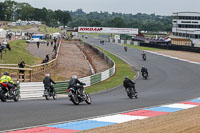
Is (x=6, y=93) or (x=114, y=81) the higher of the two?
(x=6, y=93)

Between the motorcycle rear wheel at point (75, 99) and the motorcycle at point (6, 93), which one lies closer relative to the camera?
the motorcycle rear wheel at point (75, 99)

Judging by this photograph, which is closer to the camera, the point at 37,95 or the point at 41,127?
the point at 41,127

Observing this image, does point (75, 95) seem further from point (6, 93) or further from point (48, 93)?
point (48, 93)

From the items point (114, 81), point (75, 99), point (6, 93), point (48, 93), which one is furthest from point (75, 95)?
point (114, 81)

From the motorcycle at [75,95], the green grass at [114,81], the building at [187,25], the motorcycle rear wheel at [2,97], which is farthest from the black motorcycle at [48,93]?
the building at [187,25]

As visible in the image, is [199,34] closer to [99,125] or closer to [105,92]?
[105,92]

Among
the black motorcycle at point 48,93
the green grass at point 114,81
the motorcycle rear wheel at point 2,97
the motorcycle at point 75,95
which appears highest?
the motorcycle at point 75,95

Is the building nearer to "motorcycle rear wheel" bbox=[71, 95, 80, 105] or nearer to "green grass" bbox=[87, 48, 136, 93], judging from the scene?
"green grass" bbox=[87, 48, 136, 93]

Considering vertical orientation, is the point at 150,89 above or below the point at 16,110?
below

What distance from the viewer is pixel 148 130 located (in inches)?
444

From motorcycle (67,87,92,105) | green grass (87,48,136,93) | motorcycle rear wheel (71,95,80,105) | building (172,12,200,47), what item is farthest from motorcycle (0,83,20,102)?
building (172,12,200,47)

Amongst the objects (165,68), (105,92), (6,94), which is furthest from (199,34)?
(6,94)

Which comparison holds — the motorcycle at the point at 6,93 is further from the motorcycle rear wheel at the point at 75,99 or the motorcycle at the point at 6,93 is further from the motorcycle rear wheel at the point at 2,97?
the motorcycle rear wheel at the point at 75,99

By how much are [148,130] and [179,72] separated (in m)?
38.2
